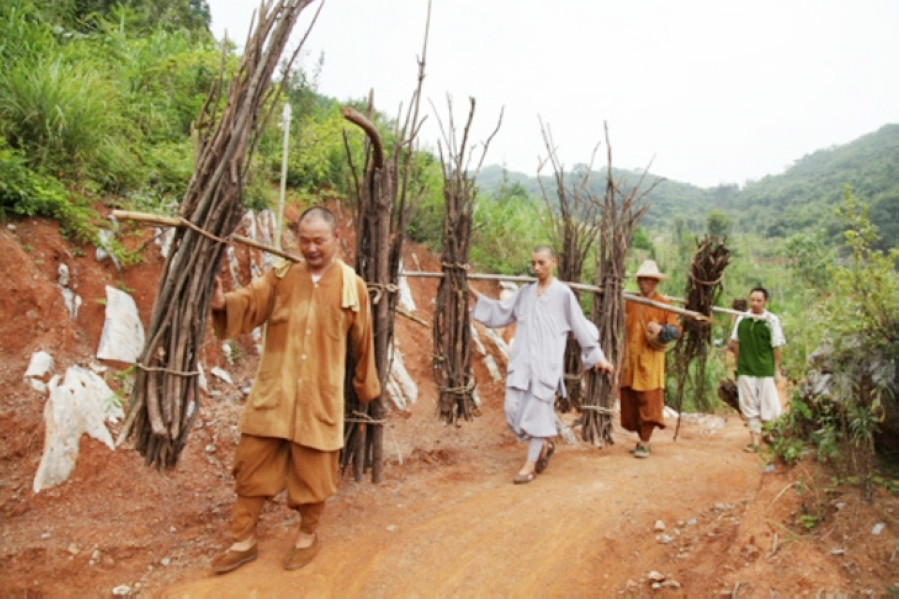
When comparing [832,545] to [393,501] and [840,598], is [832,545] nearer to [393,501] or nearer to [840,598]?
[840,598]

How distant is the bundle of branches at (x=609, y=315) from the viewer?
17.5 feet

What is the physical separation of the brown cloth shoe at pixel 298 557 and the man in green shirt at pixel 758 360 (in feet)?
14.4

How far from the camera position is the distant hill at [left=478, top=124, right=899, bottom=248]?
26866 mm

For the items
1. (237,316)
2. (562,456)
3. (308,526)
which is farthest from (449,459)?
(237,316)

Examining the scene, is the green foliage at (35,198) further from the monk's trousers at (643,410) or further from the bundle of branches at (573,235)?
the monk's trousers at (643,410)

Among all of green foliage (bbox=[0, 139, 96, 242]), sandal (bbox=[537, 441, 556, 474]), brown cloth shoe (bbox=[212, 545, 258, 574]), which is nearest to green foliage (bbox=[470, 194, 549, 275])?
sandal (bbox=[537, 441, 556, 474])

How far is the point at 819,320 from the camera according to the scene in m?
2.92

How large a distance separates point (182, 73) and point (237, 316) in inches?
183

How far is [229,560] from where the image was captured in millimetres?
2814

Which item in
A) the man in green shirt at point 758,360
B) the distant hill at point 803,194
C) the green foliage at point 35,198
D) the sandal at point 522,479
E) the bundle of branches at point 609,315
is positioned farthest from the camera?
the distant hill at point 803,194

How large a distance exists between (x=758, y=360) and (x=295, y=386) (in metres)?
4.74

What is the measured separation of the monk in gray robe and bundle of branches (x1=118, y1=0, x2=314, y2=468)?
238 cm

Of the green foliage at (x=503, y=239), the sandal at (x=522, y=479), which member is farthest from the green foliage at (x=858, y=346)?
the green foliage at (x=503, y=239)

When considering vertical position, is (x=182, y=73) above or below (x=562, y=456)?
above
